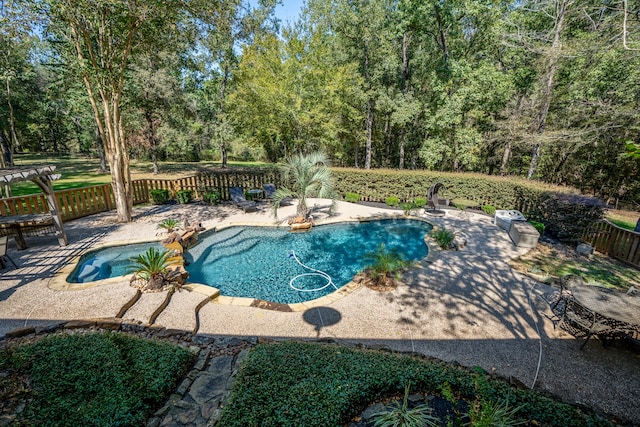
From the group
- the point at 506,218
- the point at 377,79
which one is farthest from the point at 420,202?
the point at 377,79

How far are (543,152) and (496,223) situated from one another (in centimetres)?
1152

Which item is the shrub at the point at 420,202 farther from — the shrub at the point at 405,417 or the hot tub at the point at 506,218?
the shrub at the point at 405,417

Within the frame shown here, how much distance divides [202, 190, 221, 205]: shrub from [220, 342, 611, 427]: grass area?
31.2 feet

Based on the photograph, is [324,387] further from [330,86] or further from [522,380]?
[330,86]

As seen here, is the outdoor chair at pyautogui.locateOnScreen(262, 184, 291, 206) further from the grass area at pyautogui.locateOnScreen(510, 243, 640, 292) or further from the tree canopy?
the grass area at pyautogui.locateOnScreen(510, 243, 640, 292)

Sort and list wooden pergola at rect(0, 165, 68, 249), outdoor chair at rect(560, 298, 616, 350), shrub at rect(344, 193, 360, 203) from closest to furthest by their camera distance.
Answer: outdoor chair at rect(560, 298, 616, 350) < wooden pergola at rect(0, 165, 68, 249) < shrub at rect(344, 193, 360, 203)

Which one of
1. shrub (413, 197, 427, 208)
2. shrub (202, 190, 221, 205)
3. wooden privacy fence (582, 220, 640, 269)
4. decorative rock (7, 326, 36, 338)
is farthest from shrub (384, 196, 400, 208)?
decorative rock (7, 326, 36, 338)

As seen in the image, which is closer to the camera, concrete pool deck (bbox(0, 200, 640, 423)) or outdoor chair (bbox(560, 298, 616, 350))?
concrete pool deck (bbox(0, 200, 640, 423))

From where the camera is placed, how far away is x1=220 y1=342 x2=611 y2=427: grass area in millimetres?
2535

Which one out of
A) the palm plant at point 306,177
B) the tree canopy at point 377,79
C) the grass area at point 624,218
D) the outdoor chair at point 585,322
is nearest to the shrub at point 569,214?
the tree canopy at point 377,79

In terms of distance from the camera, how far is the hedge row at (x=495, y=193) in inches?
318

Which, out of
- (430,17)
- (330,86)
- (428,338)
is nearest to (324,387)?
(428,338)

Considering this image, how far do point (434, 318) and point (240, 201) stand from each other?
8.93m

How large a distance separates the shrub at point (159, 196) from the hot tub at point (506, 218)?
13.3 m
